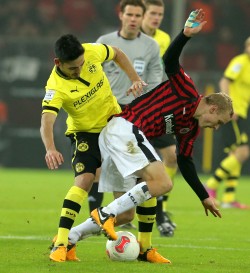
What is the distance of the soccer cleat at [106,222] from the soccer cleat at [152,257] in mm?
632

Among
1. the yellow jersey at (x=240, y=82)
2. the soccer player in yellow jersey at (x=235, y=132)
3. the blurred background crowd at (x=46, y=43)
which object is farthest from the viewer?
the blurred background crowd at (x=46, y=43)

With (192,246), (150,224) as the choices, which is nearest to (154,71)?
(192,246)

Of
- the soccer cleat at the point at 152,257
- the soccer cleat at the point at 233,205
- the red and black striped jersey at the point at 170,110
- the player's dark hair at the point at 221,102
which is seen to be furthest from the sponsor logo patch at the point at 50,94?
the soccer cleat at the point at 233,205

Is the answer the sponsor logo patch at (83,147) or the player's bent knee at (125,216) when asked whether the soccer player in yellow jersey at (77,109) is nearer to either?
the sponsor logo patch at (83,147)

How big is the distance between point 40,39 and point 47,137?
13.4 meters

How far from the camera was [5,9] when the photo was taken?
21328 millimetres

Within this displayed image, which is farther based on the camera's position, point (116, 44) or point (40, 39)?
point (40, 39)

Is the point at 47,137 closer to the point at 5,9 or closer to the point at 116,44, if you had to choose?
the point at 116,44

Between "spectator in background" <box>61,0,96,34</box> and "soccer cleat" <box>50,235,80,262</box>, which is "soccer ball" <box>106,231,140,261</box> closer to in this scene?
"soccer cleat" <box>50,235,80,262</box>

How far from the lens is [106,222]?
738cm

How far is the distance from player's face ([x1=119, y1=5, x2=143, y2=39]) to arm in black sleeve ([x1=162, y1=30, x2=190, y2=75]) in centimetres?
276

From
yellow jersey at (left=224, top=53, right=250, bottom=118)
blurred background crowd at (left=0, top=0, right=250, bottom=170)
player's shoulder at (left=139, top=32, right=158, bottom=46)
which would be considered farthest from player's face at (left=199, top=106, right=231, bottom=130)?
blurred background crowd at (left=0, top=0, right=250, bottom=170)

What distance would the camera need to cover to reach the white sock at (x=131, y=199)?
7.51 metres

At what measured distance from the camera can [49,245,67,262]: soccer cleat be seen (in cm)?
764
